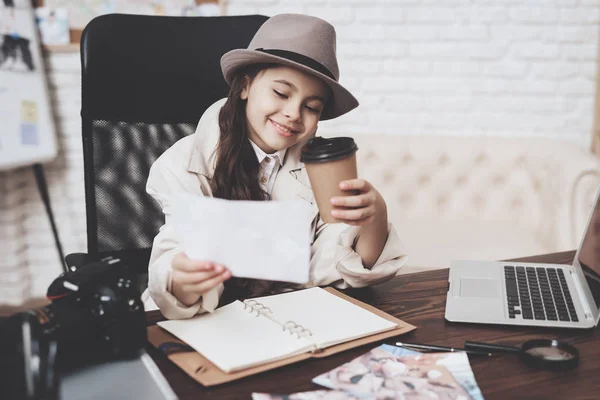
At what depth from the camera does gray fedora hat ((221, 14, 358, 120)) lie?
1.10 meters

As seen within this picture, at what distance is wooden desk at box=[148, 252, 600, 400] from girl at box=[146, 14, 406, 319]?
105 mm

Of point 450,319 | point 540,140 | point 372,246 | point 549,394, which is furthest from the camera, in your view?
point 540,140

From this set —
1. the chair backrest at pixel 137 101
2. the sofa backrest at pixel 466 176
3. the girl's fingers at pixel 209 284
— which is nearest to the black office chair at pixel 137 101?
the chair backrest at pixel 137 101

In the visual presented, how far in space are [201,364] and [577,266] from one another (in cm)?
80

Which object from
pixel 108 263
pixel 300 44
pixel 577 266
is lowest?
pixel 577 266

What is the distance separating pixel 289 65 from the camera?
111cm

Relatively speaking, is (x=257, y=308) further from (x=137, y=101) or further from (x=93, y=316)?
(x=137, y=101)

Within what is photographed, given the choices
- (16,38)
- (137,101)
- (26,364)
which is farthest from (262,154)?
(16,38)

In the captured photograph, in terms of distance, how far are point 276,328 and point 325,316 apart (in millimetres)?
94

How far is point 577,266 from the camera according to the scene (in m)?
1.19

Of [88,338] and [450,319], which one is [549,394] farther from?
[88,338]

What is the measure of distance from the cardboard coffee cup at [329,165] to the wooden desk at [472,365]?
0.22 meters

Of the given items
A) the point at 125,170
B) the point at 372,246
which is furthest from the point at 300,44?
the point at 125,170

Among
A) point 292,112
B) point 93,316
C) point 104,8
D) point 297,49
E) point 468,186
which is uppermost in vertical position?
point 104,8
